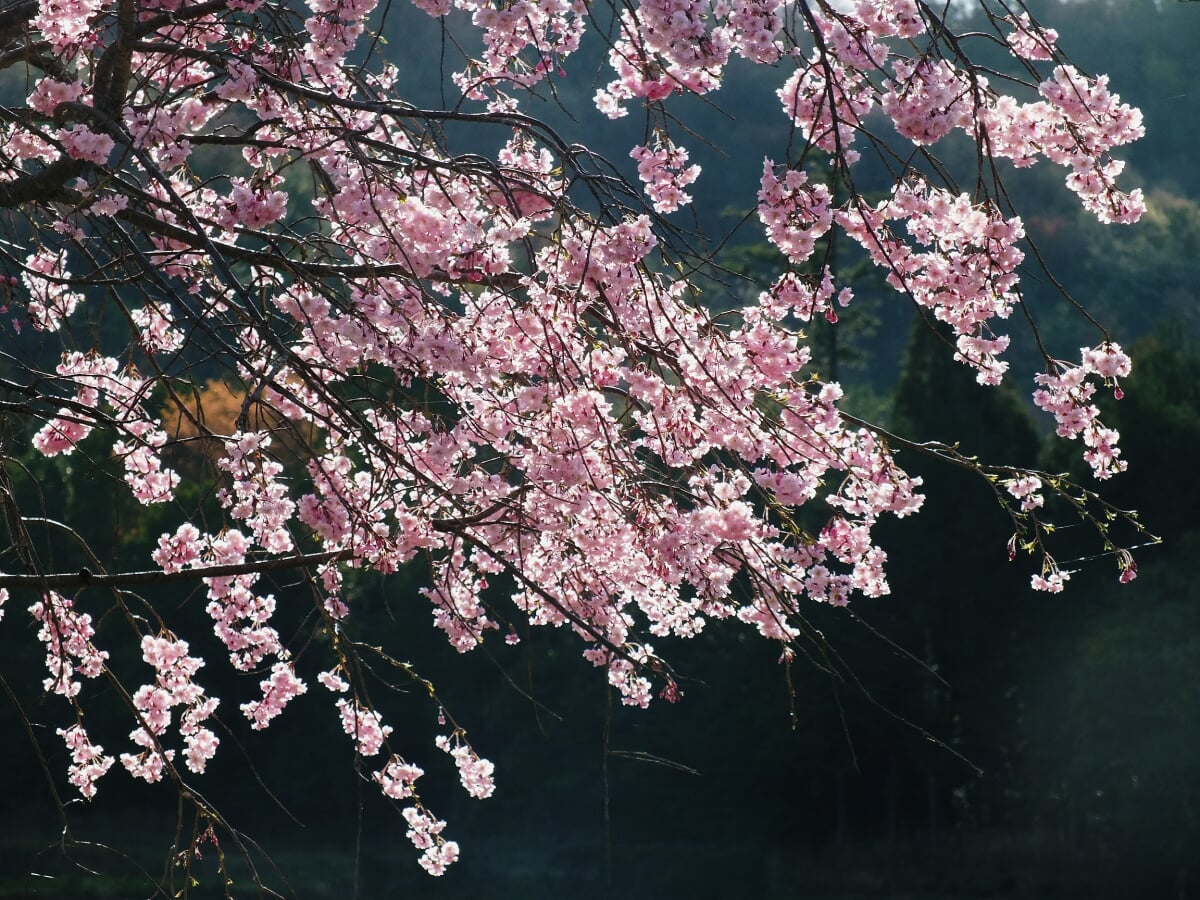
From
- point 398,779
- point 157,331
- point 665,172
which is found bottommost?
point 398,779

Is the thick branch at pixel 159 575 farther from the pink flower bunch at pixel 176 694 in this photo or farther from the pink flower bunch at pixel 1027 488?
the pink flower bunch at pixel 1027 488

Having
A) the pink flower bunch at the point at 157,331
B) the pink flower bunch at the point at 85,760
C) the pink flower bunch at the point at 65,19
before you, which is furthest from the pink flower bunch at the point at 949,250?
the pink flower bunch at the point at 85,760

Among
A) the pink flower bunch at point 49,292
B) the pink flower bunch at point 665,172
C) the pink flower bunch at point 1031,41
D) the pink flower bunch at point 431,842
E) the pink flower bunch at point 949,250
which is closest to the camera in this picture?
the pink flower bunch at point 1031,41

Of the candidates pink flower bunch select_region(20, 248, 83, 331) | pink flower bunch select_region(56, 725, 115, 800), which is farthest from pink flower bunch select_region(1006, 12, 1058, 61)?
pink flower bunch select_region(56, 725, 115, 800)

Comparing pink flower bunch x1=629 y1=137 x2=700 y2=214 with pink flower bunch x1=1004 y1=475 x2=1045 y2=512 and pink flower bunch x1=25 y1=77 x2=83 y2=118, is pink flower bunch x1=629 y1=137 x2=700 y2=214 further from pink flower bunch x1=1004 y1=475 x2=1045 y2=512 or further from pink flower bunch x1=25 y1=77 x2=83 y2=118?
pink flower bunch x1=25 y1=77 x2=83 y2=118

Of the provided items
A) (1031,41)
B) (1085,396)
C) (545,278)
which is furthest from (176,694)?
(1031,41)

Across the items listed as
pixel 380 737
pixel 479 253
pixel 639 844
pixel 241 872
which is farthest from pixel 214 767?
pixel 479 253

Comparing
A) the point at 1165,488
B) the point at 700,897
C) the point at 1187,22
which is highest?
the point at 1187,22

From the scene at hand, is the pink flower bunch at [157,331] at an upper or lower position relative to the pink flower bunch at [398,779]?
upper

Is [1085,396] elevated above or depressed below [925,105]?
below

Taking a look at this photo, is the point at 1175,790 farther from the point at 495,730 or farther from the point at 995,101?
the point at 995,101

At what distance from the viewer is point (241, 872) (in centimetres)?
2303

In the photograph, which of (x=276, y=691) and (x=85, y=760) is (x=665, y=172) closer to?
(x=276, y=691)

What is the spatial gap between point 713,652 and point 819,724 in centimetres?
222
